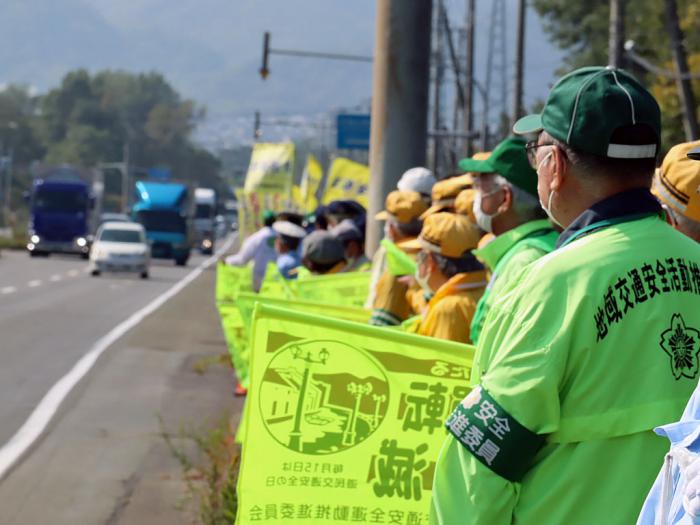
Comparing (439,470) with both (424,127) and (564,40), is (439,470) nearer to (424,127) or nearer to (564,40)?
(424,127)

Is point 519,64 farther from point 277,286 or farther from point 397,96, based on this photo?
point 277,286

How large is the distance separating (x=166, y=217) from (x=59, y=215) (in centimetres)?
387

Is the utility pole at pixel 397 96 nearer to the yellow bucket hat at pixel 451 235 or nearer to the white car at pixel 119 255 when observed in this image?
the yellow bucket hat at pixel 451 235

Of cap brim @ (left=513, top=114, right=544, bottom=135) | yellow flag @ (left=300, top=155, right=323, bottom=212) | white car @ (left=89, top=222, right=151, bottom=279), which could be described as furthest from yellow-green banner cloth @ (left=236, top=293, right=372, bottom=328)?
white car @ (left=89, top=222, right=151, bottom=279)

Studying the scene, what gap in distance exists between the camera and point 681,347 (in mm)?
3057

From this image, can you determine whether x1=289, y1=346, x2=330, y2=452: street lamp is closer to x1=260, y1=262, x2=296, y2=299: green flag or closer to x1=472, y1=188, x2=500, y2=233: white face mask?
x1=472, y1=188, x2=500, y2=233: white face mask

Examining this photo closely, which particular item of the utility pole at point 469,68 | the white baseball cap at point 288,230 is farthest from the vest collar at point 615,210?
the utility pole at point 469,68

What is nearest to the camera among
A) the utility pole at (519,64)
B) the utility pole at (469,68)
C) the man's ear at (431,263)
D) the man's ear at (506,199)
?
the man's ear at (506,199)

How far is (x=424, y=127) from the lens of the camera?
1227 cm

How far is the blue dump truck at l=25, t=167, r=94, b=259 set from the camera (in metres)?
55.9

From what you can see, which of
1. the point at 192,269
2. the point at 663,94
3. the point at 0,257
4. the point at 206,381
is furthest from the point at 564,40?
the point at 206,381

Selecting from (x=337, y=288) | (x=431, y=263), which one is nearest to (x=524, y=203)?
(x=431, y=263)

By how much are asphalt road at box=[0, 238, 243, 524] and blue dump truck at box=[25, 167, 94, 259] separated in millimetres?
26170

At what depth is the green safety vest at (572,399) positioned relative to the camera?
2.96 meters
